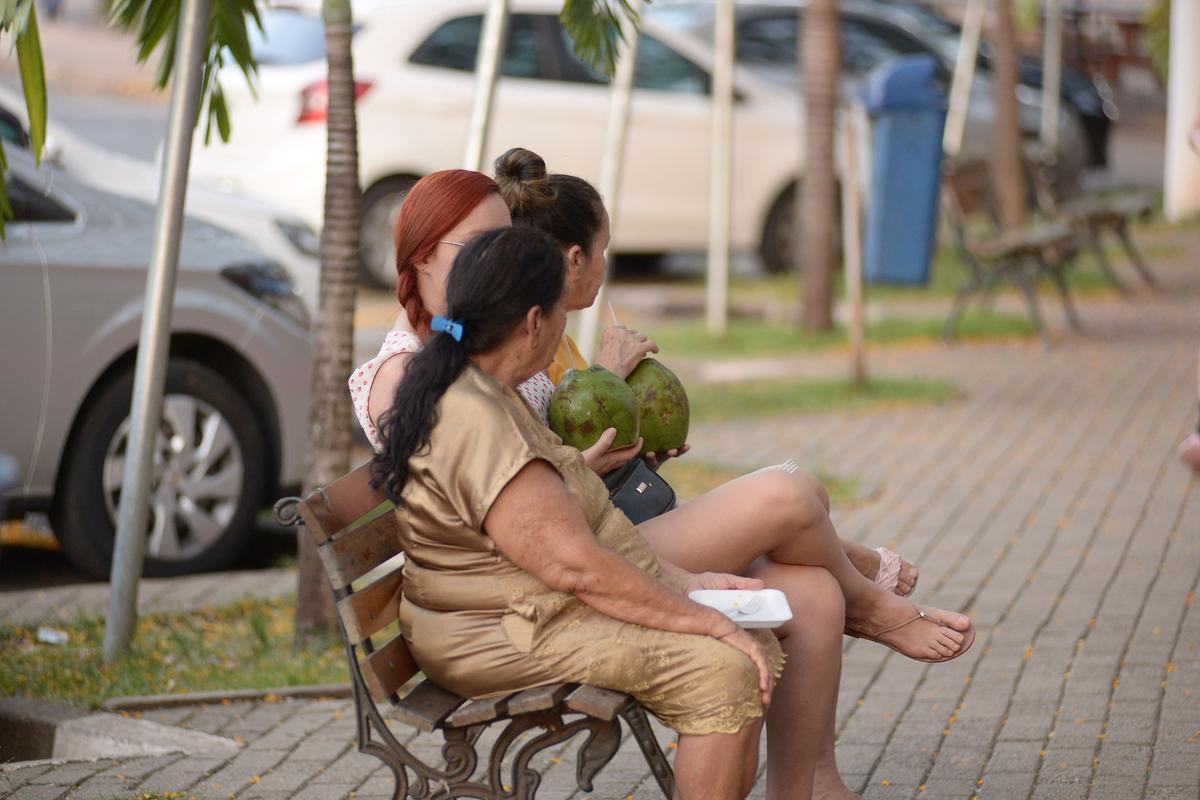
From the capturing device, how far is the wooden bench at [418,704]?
3.26 metres

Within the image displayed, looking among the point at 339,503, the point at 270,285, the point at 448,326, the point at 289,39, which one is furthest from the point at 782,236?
the point at 448,326

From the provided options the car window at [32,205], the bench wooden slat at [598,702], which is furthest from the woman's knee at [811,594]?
the car window at [32,205]

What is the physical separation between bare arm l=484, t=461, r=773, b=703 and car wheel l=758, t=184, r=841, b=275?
1095 centimetres

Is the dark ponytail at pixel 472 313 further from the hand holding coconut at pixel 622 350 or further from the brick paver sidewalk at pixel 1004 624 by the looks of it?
the brick paver sidewalk at pixel 1004 624

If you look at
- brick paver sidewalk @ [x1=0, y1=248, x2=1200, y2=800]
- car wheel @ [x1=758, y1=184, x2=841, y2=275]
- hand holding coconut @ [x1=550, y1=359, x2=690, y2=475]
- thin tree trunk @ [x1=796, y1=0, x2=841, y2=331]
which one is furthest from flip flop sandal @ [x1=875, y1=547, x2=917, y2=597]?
car wheel @ [x1=758, y1=184, x2=841, y2=275]

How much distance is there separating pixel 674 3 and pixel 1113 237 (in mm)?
4802

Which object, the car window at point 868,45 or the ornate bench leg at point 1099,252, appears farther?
the car window at point 868,45

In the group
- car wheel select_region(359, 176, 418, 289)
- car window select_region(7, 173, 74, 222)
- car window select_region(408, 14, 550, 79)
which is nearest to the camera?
car window select_region(7, 173, 74, 222)

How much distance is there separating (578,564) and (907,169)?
28.8ft

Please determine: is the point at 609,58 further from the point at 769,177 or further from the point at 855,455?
the point at 769,177

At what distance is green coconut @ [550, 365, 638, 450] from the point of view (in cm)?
370

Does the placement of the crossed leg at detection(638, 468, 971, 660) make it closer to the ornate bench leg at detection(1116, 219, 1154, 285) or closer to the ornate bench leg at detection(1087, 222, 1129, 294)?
the ornate bench leg at detection(1087, 222, 1129, 294)

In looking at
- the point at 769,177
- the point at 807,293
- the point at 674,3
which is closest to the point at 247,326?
the point at 807,293

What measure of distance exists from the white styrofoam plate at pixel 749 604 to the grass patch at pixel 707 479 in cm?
387
